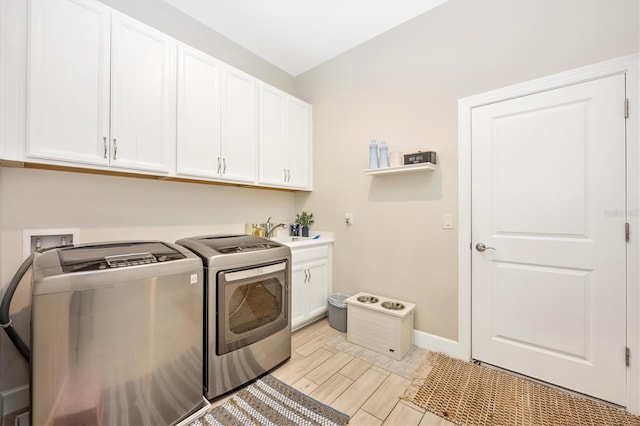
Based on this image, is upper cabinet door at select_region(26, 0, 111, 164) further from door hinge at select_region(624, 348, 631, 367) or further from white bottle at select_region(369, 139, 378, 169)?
door hinge at select_region(624, 348, 631, 367)

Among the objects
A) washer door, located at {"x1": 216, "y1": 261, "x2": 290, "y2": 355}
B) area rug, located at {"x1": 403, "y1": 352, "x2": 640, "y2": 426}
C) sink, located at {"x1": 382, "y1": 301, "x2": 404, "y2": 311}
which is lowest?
area rug, located at {"x1": 403, "y1": 352, "x2": 640, "y2": 426}

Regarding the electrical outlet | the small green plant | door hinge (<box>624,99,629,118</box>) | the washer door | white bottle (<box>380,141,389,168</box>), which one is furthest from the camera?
the small green plant

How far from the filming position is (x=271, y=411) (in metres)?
1.58

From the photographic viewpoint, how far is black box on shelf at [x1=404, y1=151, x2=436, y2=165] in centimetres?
223

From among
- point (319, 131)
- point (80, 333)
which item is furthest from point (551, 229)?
point (80, 333)

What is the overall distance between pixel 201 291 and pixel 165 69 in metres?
1.61

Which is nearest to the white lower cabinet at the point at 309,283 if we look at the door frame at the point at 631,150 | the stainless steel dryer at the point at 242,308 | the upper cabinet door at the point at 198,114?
the stainless steel dryer at the point at 242,308

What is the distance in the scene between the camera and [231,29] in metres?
2.58

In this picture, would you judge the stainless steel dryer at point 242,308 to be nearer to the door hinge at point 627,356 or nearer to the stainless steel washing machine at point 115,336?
the stainless steel washing machine at point 115,336

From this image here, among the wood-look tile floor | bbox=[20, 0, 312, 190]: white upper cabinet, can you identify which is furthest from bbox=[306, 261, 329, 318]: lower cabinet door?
bbox=[20, 0, 312, 190]: white upper cabinet

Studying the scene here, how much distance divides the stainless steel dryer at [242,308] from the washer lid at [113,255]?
24 centimetres

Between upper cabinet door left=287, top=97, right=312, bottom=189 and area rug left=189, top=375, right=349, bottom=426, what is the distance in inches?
76.5

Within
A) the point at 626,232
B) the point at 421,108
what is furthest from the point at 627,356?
the point at 421,108

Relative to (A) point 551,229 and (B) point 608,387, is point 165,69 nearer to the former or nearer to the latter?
(A) point 551,229
